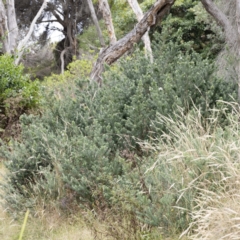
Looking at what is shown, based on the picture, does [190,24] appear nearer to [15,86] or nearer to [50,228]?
[15,86]

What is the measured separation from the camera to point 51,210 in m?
4.33

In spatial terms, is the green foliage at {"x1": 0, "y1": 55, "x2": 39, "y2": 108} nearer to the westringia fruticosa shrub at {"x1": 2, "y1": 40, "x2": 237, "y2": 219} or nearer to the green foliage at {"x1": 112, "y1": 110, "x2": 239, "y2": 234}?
the westringia fruticosa shrub at {"x1": 2, "y1": 40, "x2": 237, "y2": 219}

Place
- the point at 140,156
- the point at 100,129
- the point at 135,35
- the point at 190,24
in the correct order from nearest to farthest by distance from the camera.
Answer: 1. the point at 100,129
2. the point at 140,156
3. the point at 135,35
4. the point at 190,24

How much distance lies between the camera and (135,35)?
294 inches

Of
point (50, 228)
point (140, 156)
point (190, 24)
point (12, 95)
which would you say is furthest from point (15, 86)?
point (190, 24)

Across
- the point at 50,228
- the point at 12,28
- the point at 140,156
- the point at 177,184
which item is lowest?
the point at 50,228

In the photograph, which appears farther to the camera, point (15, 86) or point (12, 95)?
point (15, 86)

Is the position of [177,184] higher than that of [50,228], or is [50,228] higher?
[177,184]

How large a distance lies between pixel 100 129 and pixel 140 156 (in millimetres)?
603

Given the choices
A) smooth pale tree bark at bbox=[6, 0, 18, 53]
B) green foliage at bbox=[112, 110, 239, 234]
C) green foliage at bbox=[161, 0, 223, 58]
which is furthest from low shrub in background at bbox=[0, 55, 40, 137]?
green foliage at bbox=[161, 0, 223, 58]

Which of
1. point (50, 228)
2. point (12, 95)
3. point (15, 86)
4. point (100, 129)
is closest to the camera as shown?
point (50, 228)

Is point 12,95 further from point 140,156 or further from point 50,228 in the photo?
point 50,228

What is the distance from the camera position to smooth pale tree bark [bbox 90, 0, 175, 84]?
7.18 m

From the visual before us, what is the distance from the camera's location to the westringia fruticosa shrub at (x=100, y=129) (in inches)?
164
